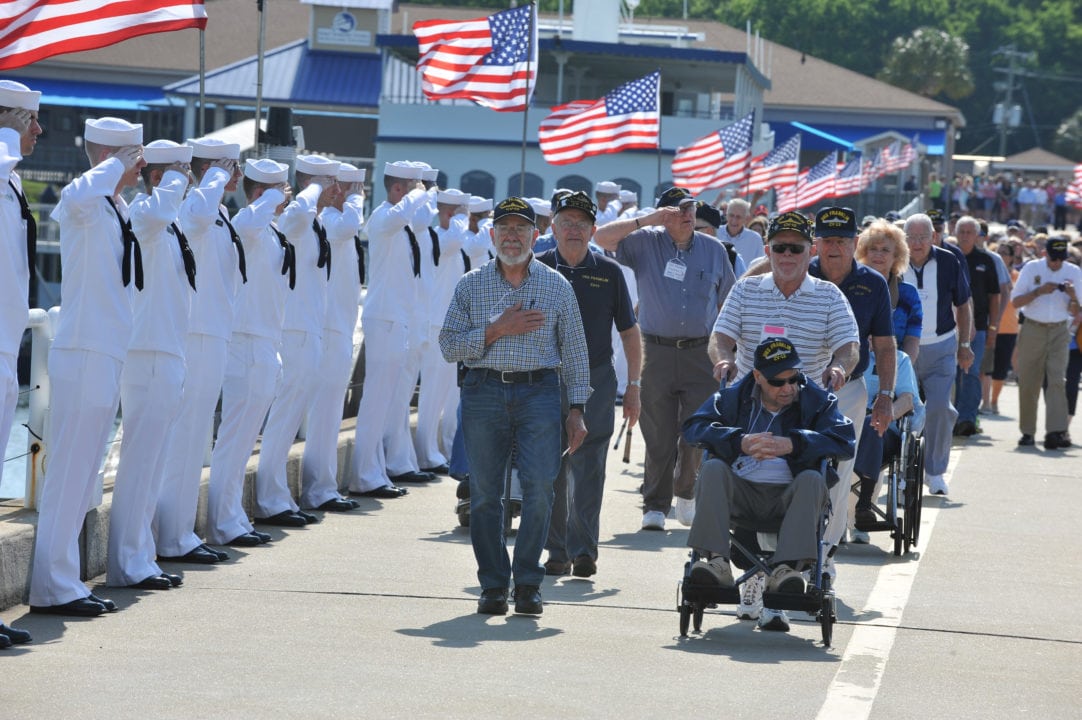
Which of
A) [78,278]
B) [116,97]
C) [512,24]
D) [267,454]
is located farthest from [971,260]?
[116,97]

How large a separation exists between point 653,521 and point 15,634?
5.32 metres

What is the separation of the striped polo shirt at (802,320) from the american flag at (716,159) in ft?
58.0

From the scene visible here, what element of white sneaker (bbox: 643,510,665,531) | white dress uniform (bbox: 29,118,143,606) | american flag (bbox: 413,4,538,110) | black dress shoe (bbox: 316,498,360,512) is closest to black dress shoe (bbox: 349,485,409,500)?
black dress shoe (bbox: 316,498,360,512)

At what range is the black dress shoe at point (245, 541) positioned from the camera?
11.1m

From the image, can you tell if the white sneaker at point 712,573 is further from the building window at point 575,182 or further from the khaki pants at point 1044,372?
the building window at point 575,182

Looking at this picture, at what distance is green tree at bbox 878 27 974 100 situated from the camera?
330ft

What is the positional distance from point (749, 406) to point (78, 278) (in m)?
3.14

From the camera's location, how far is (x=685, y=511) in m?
12.7

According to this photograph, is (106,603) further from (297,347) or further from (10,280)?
(297,347)

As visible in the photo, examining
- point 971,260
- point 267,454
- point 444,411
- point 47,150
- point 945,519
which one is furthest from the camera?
point 47,150

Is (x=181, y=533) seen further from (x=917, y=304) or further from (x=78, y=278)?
(x=917, y=304)

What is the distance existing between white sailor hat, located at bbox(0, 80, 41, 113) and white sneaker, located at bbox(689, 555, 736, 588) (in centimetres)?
347

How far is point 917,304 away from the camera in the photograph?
40.5ft

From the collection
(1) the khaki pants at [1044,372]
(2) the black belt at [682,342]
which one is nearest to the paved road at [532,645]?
(2) the black belt at [682,342]
